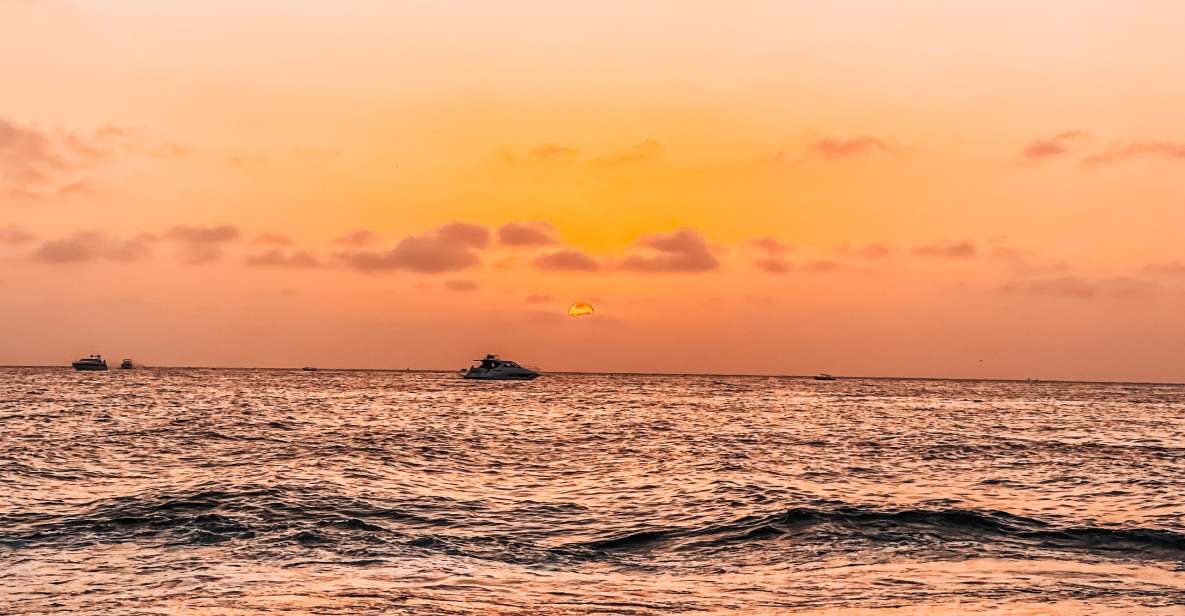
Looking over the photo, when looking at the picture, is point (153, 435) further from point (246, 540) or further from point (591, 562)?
point (591, 562)

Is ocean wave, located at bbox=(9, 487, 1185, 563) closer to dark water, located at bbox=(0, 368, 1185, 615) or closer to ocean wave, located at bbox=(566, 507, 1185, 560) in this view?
ocean wave, located at bbox=(566, 507, 1185, 560)

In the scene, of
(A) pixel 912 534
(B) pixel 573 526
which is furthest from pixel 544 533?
(A) pixel 912 534

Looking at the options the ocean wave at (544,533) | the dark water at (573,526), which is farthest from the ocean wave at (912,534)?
the dark water at (573,526)

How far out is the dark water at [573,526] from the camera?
68.6ft

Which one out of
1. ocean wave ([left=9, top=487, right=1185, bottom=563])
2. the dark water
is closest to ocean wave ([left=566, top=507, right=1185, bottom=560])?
ocean wave ([left=9, top=487, right=1185, bottom=563])

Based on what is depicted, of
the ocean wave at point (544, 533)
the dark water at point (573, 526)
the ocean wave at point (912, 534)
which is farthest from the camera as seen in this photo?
the ocean wave at point (912, 534)

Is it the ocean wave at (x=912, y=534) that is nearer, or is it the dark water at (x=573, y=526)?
the dark water at (x=573, y=526)

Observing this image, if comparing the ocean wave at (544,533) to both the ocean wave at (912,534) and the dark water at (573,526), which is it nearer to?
the ocean wave at (912,534)

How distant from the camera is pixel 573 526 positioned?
101 feet

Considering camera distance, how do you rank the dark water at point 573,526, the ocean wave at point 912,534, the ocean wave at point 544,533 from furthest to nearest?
the ocean wave at point 912,534
the ocean wave at point 544,533
the dark water at point 573,526

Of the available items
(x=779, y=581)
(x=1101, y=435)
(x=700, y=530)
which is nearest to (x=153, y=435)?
(x=700, y=530)

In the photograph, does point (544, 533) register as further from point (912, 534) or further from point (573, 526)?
point (912, 534)

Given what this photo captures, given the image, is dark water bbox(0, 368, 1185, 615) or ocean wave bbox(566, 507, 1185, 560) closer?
dark water bbox(0, 368, 1185, 615)

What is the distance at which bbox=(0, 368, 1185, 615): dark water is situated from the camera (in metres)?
20.9
